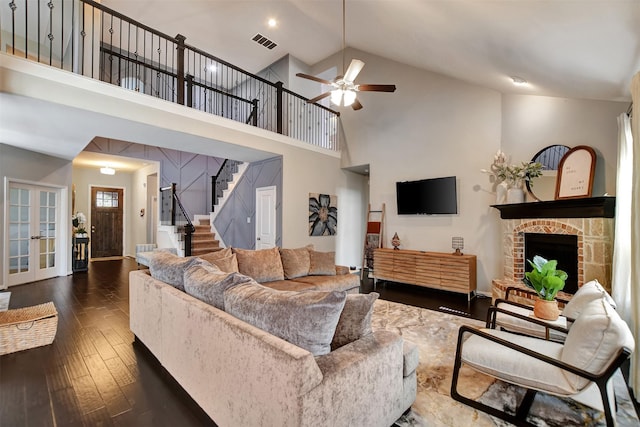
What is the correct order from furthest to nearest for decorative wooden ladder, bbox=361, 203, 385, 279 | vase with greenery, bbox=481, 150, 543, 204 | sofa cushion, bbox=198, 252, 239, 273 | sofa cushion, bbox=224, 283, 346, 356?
decorative wooden ladder, bbox=361, 203, 385, 279, vase with greenery, bbox=481, 150, 543, 204, sofa cushion, bbox=198, 252, 239, 273, sofa cushion, bbox=224, 283, 346, 356

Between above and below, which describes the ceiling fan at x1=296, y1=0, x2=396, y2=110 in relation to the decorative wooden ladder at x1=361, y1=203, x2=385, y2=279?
above

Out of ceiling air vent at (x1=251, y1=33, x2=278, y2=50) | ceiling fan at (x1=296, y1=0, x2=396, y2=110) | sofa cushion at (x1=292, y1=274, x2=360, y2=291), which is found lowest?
sofa cushion at (x1=292, y1=274, x2=360, y2=291)

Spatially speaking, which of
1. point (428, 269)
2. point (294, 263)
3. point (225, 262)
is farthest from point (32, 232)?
point (428, 269)

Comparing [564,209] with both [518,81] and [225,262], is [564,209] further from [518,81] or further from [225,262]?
[225,262]

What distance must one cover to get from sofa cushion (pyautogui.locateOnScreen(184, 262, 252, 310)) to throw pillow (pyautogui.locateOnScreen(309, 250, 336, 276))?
205 cm

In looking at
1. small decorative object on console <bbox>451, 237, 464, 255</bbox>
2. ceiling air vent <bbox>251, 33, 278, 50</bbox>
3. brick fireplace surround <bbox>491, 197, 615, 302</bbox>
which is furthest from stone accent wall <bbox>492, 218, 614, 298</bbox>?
ceiling air vent <bbox>251, 33, 278, 50</bbox>

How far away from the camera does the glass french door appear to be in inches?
207

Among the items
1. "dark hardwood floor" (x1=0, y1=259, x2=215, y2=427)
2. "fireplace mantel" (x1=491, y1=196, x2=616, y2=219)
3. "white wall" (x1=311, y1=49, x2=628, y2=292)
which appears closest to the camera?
"dark hardwood floor" (x1=0, y1=259, x2=215, y2=427)

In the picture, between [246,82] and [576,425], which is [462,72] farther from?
[246,82]

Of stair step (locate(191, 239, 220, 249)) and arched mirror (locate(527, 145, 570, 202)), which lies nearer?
arched mirror (locate(527, 145, 570, 202))

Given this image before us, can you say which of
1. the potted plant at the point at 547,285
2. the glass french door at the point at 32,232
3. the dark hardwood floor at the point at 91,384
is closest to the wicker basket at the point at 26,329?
Result: the dark hardwood floor at the point at 91,384

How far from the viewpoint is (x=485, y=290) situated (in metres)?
5.02

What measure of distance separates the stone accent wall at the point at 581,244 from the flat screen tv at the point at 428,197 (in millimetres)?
1131

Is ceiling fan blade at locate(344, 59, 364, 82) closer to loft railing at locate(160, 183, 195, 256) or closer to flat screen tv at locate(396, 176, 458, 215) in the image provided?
flat screen tv at locate(396, 176, 458, 215)
